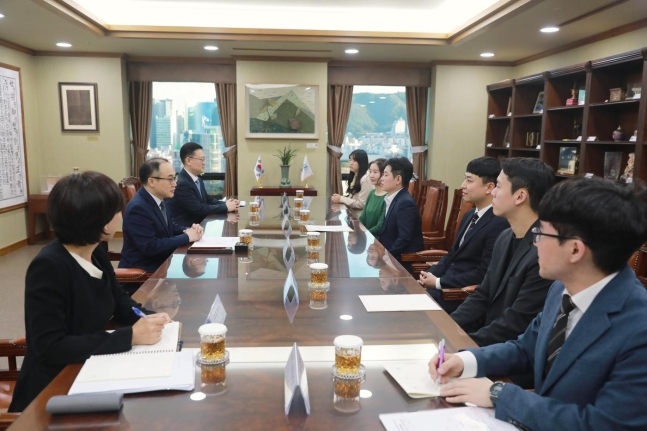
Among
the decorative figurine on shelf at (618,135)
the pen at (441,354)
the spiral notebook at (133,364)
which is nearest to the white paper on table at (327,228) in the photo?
the spiral notebook at (133,364)

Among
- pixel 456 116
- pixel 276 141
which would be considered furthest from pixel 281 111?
pixel 456 116

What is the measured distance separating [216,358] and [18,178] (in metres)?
5.99

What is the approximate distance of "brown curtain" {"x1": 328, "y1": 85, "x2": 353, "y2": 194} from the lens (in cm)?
709

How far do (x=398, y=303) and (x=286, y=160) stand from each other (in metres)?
5.09

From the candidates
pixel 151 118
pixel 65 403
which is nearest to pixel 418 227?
pixel 65 403

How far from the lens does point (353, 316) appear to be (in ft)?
5.50

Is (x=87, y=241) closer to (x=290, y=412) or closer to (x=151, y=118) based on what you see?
(x=290, y=412)

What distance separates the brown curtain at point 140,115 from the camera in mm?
6941

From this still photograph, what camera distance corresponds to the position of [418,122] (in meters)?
7.26

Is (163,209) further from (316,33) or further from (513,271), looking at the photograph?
(316,33)

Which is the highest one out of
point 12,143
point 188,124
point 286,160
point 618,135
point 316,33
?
point 316,33

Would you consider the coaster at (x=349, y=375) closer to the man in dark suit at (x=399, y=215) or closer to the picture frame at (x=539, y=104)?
the man in dark suit at (x=399, y=215)

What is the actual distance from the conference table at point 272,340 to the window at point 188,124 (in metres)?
4.89

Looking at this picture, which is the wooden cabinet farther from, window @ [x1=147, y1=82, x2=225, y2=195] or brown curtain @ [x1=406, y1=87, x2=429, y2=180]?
window @ [x1=147, y1=82, x2=225, y2=195]
